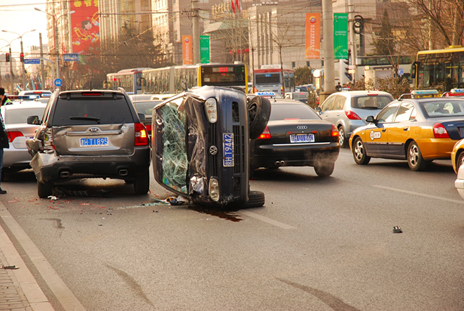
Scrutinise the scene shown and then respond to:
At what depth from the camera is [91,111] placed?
Answer: 412 inches

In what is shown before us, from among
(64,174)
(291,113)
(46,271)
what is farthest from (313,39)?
(46,271)

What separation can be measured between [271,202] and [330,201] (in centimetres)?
85

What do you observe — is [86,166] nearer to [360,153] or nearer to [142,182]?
[142,182]

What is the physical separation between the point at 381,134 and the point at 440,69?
48.5ft

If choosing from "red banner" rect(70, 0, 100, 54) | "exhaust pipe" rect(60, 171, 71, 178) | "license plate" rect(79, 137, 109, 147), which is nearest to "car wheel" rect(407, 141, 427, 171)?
"license plate" rect(79, 137, 109, 147)

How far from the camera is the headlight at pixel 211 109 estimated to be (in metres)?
8.45

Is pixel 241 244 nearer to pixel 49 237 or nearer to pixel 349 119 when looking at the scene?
pixel 49 237

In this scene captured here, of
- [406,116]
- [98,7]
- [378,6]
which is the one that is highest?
[98,7]

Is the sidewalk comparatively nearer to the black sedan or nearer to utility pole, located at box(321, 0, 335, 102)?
the black sedan

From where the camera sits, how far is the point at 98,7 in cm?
15325

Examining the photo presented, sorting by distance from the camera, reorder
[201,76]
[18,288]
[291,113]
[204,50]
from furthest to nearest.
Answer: [204,50] → [201,76] → [291,113] → [18,288]

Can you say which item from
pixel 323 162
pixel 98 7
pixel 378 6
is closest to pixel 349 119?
pixel 323 162

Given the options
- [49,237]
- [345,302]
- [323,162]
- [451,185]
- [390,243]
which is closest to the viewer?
[345,302]

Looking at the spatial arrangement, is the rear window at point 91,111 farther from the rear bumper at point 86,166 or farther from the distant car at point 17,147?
the distant car at point 17,147
